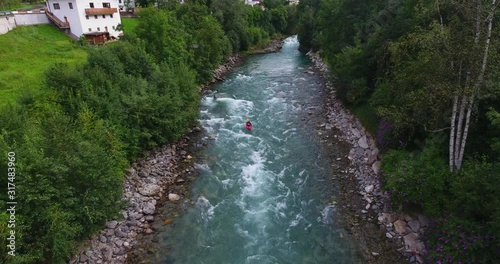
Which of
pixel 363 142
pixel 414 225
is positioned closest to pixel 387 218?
pixel 414 225

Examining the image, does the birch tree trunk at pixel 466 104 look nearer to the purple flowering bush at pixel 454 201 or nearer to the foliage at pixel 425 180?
the purple flowering bush at pixel 454 201

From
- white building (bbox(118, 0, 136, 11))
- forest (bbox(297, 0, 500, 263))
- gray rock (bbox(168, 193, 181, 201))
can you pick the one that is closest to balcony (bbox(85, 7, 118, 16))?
white building (bbox(118, 0, 136, 11))

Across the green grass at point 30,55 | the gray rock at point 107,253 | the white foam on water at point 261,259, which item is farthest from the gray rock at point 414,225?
the green grass at point 30,55

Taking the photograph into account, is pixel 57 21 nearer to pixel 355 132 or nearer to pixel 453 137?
pixel 355 132

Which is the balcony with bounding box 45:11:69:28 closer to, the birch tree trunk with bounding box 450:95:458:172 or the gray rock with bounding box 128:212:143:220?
the gray rock with bounding box 128:212:143:220

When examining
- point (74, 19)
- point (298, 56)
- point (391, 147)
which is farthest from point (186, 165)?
point (298, 56)
